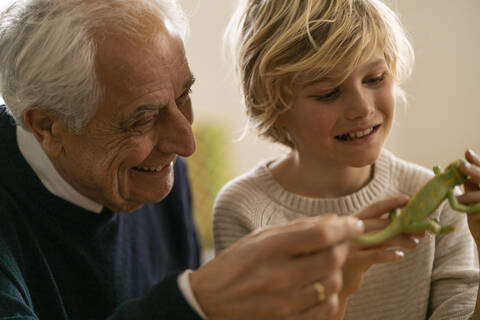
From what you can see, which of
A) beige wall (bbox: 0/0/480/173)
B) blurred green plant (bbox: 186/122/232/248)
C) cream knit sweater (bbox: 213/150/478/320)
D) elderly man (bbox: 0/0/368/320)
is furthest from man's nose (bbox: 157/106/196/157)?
blurred green plant (bbox: 186/122/232/248)

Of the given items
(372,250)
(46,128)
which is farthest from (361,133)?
(46,128)

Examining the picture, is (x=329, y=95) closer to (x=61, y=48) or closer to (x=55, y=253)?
(x=61, y=48)

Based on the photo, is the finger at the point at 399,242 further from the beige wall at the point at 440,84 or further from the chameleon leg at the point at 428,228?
the beige wall at the point at 440,84

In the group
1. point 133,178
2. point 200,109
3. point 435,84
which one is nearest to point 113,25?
point 133,178

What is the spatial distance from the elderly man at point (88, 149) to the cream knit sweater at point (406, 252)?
0.80ft

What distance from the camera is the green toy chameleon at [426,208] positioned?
973 millimetres

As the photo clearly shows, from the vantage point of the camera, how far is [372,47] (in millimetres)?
1315

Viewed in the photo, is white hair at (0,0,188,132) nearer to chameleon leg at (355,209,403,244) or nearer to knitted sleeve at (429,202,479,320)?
chameleon leg at (355,209,403,244)

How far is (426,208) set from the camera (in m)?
1.02

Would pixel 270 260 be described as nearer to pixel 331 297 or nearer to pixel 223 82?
pixel 331 297

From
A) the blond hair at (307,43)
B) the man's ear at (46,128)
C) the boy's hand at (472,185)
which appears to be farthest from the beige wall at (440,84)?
the boy's hand at (472,185)

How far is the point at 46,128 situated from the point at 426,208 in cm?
94

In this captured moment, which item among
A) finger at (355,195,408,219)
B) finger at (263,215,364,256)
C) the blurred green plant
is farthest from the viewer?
the blurred green plant

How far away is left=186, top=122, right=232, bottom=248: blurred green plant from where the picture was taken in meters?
3.02
